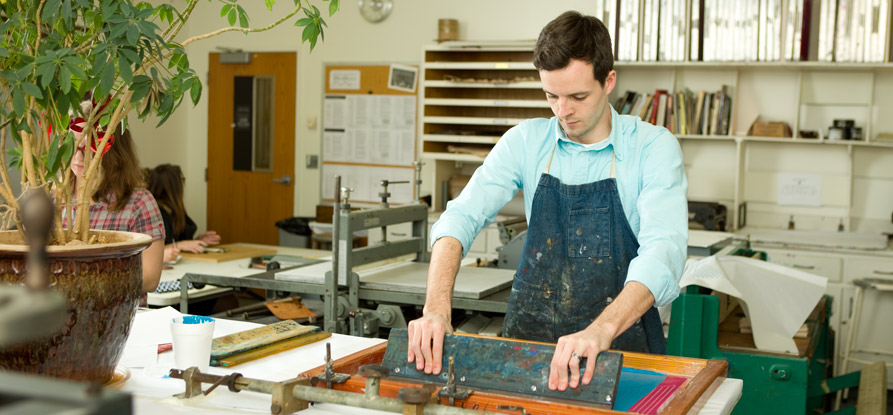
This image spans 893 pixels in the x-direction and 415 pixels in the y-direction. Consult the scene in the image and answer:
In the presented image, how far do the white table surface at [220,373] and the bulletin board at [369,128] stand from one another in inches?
169

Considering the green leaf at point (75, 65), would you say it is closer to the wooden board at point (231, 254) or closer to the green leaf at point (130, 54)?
the green leaf at point (130, 54)

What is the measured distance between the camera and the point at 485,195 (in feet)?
6.87

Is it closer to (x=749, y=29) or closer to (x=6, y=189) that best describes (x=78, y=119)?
(x=6, y=189)

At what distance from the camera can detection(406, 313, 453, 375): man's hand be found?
154 cm

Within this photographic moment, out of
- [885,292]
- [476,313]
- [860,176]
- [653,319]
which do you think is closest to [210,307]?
[476,313]

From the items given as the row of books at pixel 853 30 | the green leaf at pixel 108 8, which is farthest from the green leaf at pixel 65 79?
the row of books at pixel 853 30

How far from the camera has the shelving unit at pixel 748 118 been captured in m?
5.17

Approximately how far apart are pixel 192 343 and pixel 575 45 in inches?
39.1

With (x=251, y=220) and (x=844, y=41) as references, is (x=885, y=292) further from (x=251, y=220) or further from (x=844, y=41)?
(x=251, y=220)

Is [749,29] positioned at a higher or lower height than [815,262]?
higher

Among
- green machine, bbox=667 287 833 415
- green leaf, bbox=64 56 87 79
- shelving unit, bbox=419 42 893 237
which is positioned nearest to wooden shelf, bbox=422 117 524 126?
shelving unit, bbox=419 42 893 237

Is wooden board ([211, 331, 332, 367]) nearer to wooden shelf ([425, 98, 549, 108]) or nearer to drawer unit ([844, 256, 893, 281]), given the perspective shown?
drawer unit ([844, 256, 893, 281])

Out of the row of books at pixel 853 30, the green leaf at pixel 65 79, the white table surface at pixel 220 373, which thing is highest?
the row of books at pixel 853 30

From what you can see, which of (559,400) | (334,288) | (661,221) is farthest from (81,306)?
(334,288)
